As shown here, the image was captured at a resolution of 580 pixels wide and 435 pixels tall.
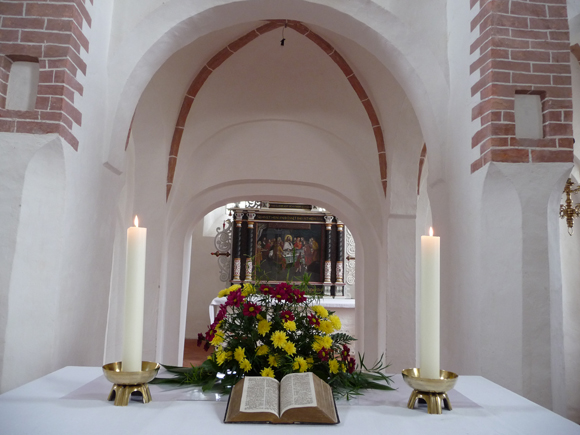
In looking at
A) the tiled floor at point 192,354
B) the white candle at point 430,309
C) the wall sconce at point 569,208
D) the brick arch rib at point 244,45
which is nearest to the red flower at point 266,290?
the white candle at point 430,309

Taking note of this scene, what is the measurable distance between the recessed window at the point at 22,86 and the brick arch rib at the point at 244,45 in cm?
311

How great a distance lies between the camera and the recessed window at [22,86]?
7.77 feet

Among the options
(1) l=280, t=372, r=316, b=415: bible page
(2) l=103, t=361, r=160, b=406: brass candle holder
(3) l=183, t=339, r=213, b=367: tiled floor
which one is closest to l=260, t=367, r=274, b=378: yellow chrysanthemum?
(1) l=280, t=372, r=316, b=415: bible page

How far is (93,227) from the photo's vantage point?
2707 mm

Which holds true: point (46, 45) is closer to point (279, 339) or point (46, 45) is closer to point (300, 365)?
point (279, 339)

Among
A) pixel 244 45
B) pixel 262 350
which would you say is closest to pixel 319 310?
pixel 262 350

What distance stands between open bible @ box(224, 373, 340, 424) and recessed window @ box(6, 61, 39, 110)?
69.6 inches

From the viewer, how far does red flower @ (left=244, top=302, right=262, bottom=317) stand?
1729 millimetres

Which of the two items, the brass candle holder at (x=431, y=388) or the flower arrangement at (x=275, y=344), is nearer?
the brass candle holder at (x=431, y=388)

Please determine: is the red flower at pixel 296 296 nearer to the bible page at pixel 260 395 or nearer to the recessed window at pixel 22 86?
the bible page at pixel 260 395

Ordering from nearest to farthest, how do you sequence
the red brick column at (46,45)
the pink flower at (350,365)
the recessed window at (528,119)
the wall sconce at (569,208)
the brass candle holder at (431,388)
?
1. the brass candle holder at (431,388)
2. the pink flower at (350,365)
3. the red brick column at (46,45)
4. the recessed window at (528,119)
5. the wall sconce at (569,208)

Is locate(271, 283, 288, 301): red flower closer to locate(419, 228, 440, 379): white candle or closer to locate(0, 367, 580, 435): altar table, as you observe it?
locate(0, 367, 580, 435): altar table

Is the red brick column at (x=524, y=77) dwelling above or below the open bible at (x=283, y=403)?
above

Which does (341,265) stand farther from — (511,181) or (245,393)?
(245,393)
